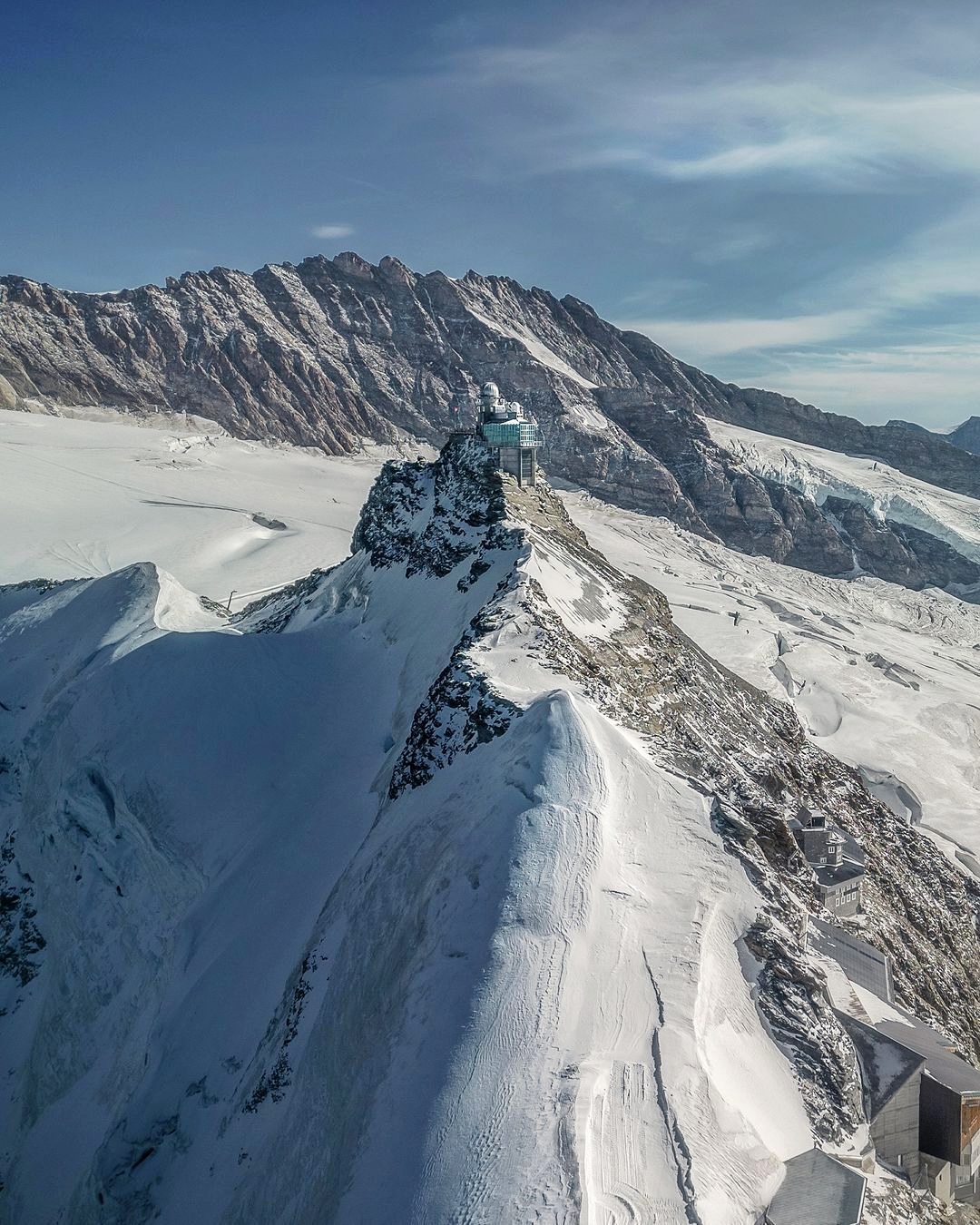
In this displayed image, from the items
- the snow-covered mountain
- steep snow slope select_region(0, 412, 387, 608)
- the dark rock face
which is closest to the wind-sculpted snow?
the dark rock face

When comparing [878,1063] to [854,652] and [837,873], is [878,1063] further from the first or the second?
[854,652]

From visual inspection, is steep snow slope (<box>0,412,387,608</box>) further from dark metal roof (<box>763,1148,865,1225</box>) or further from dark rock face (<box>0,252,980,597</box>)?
dark metal roof (<box>763,1148,865,1225</box>)

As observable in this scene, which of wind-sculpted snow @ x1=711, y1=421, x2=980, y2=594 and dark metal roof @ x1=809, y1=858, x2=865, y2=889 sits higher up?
wind-sculpted snow @ x1=711, y1=421, x2=980, y2=594


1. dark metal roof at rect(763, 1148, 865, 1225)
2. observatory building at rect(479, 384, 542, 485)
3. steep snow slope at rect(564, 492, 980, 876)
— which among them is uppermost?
observatory building at rect(479, 384, 542, 485)

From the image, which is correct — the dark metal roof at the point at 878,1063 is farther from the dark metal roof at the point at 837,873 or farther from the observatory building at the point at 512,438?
the observatory building at the point at 512,438

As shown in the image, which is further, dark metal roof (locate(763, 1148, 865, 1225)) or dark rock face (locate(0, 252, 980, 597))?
dark rock face (locate(0, 252, 980, 597))
